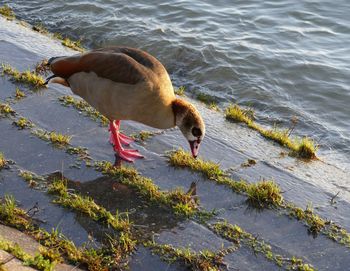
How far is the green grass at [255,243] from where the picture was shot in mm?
4094

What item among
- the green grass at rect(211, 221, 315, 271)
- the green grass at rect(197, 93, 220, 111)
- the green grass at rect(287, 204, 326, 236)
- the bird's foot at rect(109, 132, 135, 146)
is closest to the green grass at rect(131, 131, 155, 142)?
the bird's foot at rect(109, 132, 135, 146)

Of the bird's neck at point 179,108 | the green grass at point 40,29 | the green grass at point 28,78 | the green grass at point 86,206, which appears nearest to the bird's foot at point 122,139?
the bird's neck at point 179,108

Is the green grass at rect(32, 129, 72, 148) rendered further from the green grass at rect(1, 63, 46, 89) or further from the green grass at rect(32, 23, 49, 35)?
the green grass at rect(32, 23, 49, 35)

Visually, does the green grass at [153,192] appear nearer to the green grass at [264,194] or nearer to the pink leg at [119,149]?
the pink leg at [119,149]

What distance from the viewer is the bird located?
5.14m

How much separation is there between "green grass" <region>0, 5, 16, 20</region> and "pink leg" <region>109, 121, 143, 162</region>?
4825 mm

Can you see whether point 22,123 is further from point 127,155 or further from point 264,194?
point 264,194

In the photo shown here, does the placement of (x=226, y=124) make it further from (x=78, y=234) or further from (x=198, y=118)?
(x=78, y=234)

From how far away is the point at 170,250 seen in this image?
4.07m

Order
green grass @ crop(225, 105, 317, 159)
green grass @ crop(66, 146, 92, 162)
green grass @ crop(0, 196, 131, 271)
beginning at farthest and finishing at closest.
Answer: green grass @ crop(225, 105, 317, 159) → green grass @ crop(66, 146, 92, 162) → green grass @ crop(0, 196, 131, 271)

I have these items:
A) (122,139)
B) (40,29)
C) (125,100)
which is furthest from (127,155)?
(40,29)

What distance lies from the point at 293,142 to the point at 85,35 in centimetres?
498

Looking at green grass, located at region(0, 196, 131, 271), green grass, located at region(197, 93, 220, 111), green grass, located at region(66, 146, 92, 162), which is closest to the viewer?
green grass, located at region(0, 196, 131, 271)

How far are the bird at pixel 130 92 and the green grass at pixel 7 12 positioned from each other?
4478 mm
